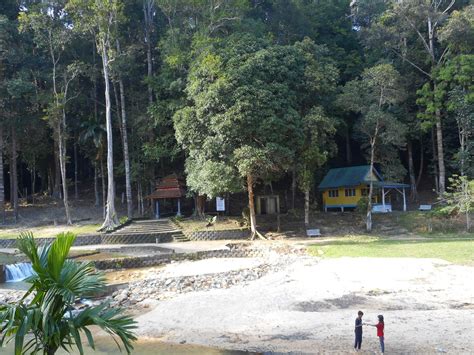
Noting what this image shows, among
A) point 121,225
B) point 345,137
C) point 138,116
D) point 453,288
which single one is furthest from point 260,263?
point 345,137

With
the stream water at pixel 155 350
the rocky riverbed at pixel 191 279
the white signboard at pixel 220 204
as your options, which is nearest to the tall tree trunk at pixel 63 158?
the white signboard at pixel 220 204

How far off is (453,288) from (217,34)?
95.0 ft

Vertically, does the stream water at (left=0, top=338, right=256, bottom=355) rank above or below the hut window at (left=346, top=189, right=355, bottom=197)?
below

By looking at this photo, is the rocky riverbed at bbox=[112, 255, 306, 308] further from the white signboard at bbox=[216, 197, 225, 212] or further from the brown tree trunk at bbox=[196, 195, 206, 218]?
the white signboard at bbox=[216, 197, 225, 212]

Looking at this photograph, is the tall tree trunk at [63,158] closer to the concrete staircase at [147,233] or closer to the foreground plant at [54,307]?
the concrete staircase at [147,233]

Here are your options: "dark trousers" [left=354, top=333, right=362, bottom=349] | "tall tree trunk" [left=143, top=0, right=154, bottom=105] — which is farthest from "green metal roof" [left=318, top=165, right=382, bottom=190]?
"dark trousers" [left=354, top=333, right=362, bottom=349]

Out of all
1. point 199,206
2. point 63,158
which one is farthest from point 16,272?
point 199,206

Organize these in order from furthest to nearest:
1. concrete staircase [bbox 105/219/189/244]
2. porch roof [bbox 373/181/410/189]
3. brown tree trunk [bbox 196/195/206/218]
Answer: porch roof [bbox 373/181/410/189] → brown tree trunk [bbox 196/195/206/218] → concrete staircase [bbox 105/219/189/244]

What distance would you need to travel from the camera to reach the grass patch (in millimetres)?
28453

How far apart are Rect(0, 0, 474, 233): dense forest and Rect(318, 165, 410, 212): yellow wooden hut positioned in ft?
4.64

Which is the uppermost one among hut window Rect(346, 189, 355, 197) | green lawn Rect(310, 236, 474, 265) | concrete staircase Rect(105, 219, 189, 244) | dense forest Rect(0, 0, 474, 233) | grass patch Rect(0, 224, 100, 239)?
dense forest Rect(0, 0, 474, 233)

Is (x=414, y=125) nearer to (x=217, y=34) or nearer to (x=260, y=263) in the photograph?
(x=217, y=34)

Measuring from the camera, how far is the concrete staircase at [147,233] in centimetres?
2786

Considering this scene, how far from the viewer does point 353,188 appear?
120ft
